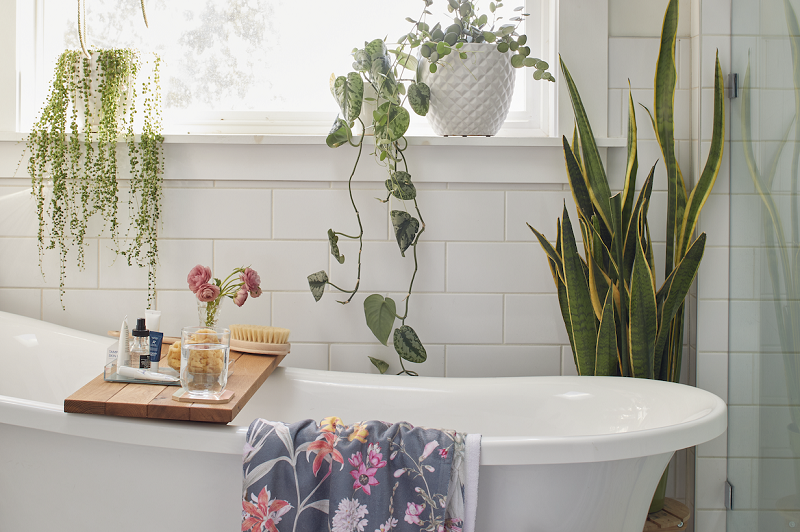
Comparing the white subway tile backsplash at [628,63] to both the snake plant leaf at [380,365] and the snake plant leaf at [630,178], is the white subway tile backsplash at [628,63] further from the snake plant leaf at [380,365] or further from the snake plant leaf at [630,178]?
the snake plant leaf at [380,365]

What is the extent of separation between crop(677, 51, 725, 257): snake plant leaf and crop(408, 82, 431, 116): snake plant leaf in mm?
752

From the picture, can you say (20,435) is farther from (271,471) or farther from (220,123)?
(220,123)

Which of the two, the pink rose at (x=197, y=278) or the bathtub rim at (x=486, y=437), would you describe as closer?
the bathtub rim at (x=486, y=437)

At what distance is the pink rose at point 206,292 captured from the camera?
137 centimetres

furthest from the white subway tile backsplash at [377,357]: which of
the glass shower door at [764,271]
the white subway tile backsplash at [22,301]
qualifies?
the white subway tile backsplash at [22,301]

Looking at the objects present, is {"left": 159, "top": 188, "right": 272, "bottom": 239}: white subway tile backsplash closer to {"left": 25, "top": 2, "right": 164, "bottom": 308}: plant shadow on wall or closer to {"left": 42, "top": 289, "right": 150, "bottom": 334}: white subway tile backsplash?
{"left": 25, "top": 2, "right": 164, "bottom": 308}: plant shadow on wall

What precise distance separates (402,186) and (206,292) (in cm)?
59

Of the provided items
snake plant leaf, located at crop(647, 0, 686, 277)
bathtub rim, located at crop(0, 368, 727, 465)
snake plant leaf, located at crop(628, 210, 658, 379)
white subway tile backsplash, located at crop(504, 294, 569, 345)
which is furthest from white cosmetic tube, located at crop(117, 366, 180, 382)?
snake plant leaf, located at crop(647, 0, 686, 277)

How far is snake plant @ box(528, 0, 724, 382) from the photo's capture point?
1396 millimetres

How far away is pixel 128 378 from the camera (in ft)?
3.90

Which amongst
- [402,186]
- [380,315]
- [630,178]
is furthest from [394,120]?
[630,178]

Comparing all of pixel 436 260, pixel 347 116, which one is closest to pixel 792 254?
pixel 436 260

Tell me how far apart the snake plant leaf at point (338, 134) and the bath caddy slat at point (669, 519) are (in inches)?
51.3

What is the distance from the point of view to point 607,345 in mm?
1409
